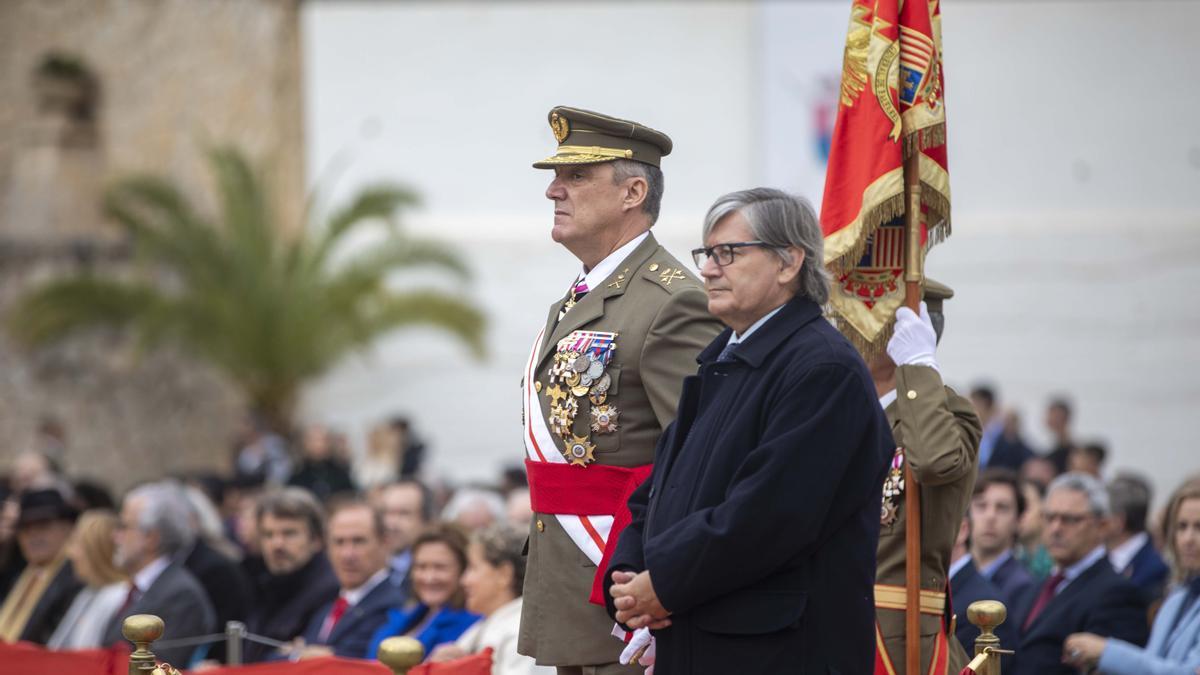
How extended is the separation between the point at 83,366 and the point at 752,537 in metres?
19.1

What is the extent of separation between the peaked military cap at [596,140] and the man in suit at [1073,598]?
2.58 meters

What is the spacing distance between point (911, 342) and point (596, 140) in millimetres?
1012

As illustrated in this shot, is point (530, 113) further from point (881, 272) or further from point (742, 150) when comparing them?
point (881, 272)

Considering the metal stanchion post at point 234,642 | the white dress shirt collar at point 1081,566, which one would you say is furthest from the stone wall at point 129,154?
the white dress shirt collar at point 1081,566

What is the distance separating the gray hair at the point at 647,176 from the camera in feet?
14.2

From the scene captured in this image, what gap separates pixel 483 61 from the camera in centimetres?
2086

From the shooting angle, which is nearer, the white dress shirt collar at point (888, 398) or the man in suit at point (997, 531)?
the white dress shirt collar at point (888, 398)

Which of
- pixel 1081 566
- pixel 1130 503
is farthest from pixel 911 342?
pixel 1130 503

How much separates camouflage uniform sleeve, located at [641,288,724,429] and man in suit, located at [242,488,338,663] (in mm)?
3525

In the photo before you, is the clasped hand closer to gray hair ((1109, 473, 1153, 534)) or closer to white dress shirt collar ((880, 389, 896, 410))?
white dress shirt collar ((880, 389, 896, 410))

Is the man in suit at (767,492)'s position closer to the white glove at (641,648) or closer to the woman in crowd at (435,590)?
the white glove at (641,648)

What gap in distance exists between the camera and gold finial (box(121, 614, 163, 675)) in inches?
181

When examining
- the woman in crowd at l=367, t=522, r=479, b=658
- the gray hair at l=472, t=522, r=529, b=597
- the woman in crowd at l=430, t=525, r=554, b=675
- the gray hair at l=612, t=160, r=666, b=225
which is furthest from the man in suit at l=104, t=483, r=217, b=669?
the gray hair at l=612, t=160, r=666, b=225

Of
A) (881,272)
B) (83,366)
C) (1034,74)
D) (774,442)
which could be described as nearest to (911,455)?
(881,272)
